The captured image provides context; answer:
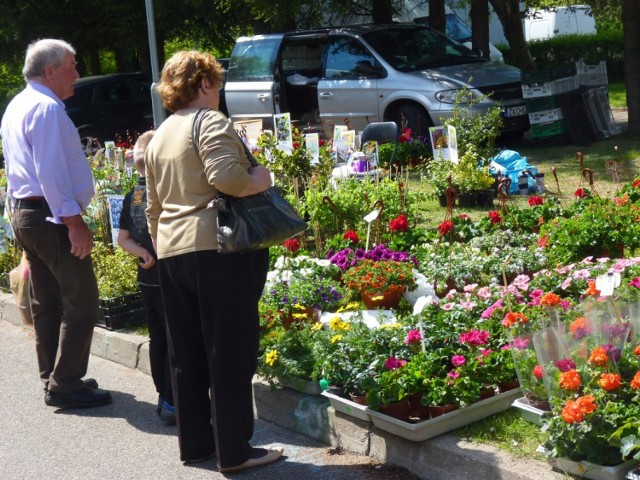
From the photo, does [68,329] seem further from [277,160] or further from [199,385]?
[277,160]

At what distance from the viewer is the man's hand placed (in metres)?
5.16

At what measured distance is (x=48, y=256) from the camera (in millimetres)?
5348

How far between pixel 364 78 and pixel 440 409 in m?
9.21

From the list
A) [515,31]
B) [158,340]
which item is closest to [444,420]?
[158,340]

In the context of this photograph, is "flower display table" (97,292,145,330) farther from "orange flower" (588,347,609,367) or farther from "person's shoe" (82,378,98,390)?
"orange flower" (588,347,609,367)

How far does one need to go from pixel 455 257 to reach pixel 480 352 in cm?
168

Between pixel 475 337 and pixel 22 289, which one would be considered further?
pixel 22 289

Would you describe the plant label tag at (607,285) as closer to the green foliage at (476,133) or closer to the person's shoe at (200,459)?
the person's shoe at (200,459)

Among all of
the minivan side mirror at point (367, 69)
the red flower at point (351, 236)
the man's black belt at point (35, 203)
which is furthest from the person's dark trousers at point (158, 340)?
the minivan side mirror at point (367, 69)

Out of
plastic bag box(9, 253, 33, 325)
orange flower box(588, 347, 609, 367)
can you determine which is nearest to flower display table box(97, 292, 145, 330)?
plastic bag box(9, 253, 33, 325)

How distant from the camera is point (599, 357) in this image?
3725 mm

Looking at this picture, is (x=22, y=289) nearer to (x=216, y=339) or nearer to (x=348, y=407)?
(x=216, y=339)

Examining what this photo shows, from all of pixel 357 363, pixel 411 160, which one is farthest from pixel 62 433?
pixel 411 160

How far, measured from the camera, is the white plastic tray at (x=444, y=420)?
413 cm
